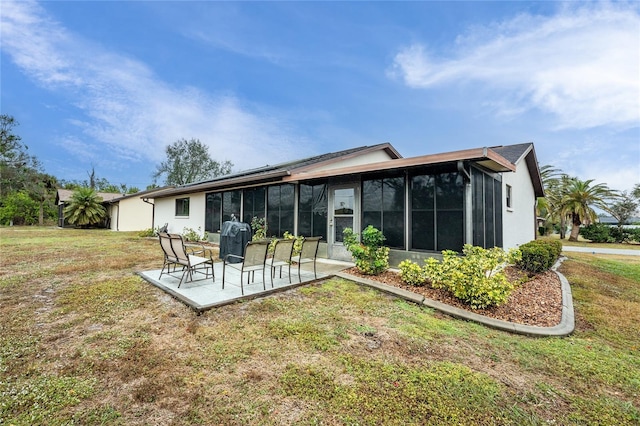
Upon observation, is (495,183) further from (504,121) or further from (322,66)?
(322,66)

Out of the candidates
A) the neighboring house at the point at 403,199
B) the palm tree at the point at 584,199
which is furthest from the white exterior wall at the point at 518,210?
the palm tree at the point at 584,199

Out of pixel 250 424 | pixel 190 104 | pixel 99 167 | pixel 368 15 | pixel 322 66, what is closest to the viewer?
pixel 250 424

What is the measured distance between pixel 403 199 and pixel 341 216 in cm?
199

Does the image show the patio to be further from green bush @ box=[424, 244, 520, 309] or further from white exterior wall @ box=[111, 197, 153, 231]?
white exterior wall @ box=[111, 197, 153, 231]

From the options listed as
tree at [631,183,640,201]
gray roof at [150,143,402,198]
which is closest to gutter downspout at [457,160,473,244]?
gray roof at [150,143,402,198]

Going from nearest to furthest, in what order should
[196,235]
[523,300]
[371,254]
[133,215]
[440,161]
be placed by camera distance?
1. [523,300]
2. [440,161]
3. [371,254]
4. [196,235]
5. [133,215]

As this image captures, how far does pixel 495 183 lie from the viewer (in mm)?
7801

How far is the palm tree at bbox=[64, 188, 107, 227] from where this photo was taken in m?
22.7

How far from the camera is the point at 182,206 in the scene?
1541 centimetres

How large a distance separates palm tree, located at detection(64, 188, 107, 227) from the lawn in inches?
922

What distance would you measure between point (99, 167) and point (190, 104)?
Result: 37.5 metres

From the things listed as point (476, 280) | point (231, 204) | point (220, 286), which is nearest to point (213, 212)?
point (231, 204)

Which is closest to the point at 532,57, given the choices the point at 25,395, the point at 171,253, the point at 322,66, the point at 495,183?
the point at 495,183

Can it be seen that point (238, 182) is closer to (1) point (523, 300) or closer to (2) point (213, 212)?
(2) point (213, 212)
